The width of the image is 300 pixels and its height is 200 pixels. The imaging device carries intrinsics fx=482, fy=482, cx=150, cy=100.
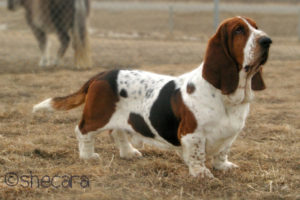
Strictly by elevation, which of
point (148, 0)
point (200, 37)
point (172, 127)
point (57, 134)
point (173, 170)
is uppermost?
point (172, 127)

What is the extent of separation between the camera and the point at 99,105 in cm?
383

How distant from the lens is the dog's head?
310 centimetres

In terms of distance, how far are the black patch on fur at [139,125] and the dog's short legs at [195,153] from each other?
0.36 meters

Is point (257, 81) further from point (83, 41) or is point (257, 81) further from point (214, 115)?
point (83, 41)

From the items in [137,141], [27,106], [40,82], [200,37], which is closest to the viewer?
[137,141]

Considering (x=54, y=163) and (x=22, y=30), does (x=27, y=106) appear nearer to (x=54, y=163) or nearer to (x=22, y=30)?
(x=54, y=163)

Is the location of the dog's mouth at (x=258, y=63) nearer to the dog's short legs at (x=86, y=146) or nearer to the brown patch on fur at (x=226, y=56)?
the brown patch on fur at (x=226, y=56)

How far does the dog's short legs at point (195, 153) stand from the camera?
3.29 meters

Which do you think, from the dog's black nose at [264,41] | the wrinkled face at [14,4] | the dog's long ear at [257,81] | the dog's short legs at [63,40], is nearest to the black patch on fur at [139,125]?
the dog's long ear at [257,81]

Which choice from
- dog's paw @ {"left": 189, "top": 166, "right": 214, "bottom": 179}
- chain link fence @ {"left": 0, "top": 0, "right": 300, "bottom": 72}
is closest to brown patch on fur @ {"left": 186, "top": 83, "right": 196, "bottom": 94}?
dog's paw @ {"left": 189, "top": 166, "right": 214, "bottom": 179}

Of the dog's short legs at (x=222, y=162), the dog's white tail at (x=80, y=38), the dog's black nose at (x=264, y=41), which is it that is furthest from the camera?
the dog's white tail at (x=80, y=38)

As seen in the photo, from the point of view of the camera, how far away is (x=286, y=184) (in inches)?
131

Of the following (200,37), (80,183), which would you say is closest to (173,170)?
(80,183)

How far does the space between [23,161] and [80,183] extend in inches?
27.2
